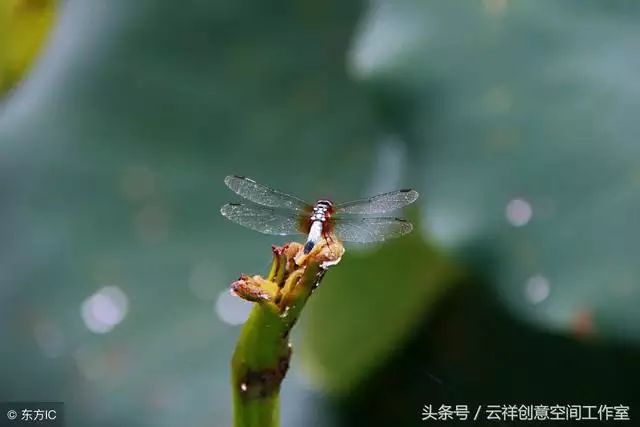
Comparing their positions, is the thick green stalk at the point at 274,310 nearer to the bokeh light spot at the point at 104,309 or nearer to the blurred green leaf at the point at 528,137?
the blurred green leaf at the point at 528,137

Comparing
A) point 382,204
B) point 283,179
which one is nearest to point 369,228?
point 382,204

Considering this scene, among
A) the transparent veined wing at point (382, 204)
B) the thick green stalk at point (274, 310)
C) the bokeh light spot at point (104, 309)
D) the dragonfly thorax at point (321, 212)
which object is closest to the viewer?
the thick green stalk at point (274, 310)

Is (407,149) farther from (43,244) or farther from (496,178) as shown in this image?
(43,244)

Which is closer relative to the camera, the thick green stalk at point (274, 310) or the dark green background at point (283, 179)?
the thick green stalk at point (274, 310)

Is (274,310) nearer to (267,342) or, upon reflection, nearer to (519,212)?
(267,342)

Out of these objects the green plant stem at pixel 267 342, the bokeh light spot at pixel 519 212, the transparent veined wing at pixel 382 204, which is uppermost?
the transparent veined wing at pixel 382 204

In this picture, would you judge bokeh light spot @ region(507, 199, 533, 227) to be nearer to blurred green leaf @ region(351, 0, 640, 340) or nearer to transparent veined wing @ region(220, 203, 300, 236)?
blurred green leaf @ region(351, 0, 640, 340)

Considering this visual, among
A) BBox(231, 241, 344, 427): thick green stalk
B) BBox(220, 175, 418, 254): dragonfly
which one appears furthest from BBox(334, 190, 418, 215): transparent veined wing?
BBox(231, 241, 344, 427): thick green stalk

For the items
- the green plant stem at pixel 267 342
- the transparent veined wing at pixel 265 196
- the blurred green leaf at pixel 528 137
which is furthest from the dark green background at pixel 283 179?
the green plant stem at pixel 267 342
